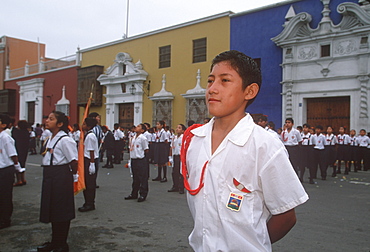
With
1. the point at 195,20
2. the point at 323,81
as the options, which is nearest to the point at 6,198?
the point at 323,81

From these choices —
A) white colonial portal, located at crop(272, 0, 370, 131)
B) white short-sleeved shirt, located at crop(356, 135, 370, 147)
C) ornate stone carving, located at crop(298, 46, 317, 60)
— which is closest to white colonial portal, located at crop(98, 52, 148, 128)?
white colonial portal, located at crop(272, 0, 370, 131)

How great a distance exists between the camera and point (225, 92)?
182 cm

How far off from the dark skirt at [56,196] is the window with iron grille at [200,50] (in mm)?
16396

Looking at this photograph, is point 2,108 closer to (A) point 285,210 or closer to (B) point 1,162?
(B) point 1,162

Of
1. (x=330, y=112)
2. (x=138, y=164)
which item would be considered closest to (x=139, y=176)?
(x=138, y=164)

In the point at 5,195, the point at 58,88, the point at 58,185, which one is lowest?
the point at 5,195

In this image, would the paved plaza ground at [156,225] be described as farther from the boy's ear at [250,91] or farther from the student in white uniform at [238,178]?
the boy's ear at [250,91]

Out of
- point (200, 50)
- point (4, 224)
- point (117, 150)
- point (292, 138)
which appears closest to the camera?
point (4, 224)

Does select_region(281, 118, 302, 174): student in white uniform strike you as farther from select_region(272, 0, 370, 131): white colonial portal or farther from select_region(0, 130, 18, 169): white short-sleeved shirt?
select_region(0, 130, 18, 169): white short-sleeved shirt

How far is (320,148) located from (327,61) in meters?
5.39

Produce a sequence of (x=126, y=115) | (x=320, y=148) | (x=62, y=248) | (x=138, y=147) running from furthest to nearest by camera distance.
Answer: (x=126, y=115), (x=320, y=148), (x=138, y=147), (x=62, y=248)

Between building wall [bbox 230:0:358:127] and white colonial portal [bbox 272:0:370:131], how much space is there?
0.42m

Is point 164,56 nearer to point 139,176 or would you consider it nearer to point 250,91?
point 139,176

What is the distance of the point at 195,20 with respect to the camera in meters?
20.2
